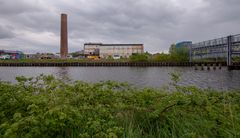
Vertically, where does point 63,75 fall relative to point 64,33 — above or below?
below

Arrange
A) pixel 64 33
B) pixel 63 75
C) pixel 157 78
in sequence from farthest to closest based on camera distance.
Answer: pixel 64 33
pixel 157 78
pixel 63 75

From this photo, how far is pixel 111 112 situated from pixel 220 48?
59.3m

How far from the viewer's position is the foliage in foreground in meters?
2.81

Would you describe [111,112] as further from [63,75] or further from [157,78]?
[157,78]

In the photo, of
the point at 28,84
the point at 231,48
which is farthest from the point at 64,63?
the point at 28,84

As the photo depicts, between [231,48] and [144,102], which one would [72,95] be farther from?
[231,48]

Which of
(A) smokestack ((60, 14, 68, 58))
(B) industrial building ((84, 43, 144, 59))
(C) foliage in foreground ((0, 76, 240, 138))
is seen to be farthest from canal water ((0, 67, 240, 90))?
(B) industrial building ((84, 43, 144, 59))

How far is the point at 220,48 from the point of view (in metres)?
56.4

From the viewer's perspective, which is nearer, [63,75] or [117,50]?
[63,75]

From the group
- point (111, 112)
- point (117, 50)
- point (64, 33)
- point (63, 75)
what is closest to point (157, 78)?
point (63, 75)

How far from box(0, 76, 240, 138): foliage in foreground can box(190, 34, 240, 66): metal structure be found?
51166 mm

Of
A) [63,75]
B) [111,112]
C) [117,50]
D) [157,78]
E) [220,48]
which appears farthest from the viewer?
[117,50]

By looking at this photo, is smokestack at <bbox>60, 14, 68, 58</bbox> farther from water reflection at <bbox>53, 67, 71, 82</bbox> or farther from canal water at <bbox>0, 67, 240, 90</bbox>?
canal water at <bbox>0, 67, 240, 90</bbox>

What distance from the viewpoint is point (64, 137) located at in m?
3.36
